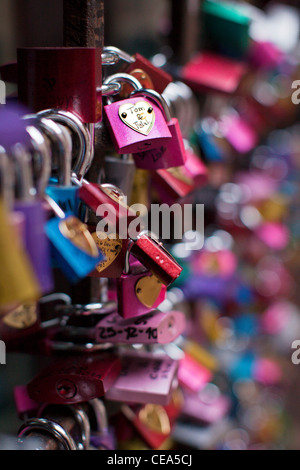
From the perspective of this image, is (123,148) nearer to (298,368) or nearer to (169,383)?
(169,383)

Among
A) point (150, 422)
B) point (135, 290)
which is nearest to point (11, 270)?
point (135, 290)

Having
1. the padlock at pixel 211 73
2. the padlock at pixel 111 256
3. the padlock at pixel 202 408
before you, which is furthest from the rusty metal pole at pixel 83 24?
the padlock at pixel 202 408

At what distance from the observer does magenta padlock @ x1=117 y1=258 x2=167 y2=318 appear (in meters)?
A: 0.50

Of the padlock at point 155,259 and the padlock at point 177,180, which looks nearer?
the padlock at point 155,259

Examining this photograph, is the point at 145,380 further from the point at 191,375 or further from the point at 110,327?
the point at 191,375

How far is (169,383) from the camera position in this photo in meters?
0.58

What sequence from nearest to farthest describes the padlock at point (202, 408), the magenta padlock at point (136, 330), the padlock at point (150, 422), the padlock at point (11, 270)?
the padlock at point (11, 270)
the magenta padlock at point (136, 330)
the padlock at point (150, 422)
the padlock at point (202, 408)

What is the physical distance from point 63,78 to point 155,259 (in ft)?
0.62

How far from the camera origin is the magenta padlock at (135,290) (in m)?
0.50

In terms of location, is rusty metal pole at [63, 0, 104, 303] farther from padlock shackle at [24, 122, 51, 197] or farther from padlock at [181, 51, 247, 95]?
padlock at [181, 51, 247, 95]

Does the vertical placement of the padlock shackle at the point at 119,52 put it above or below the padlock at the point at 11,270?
above

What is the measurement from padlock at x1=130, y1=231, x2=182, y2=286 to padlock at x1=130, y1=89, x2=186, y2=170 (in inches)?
4.5

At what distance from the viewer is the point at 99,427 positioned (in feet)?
1.88

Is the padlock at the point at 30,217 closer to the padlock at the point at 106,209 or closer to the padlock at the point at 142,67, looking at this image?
the padlock at the point at 106,209
